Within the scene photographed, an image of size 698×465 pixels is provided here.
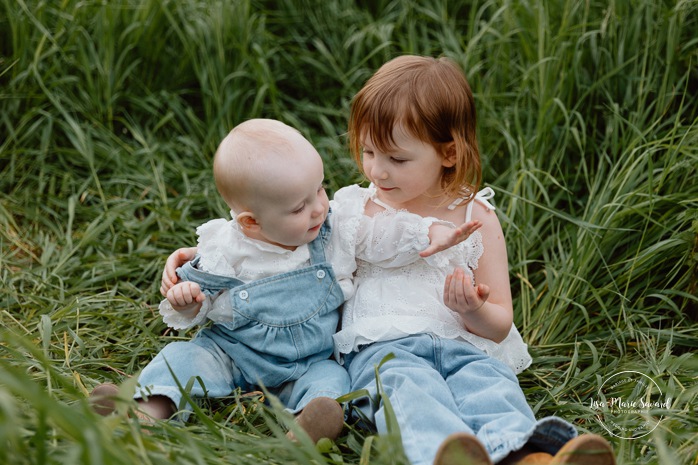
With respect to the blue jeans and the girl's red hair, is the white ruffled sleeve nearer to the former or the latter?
the girl's red hair

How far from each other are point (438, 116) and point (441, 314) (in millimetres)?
518

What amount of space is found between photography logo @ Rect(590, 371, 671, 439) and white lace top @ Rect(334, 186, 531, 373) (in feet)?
0.91

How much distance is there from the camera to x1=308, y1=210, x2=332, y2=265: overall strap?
2.16 m

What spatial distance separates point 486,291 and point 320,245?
459 millimetres

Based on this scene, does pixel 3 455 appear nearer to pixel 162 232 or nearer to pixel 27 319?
pixel 27 319

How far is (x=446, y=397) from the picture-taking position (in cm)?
193

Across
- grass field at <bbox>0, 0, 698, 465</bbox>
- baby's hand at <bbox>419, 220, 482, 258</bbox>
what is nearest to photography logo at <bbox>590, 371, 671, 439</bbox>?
grass field at <bbox>0, 0, 698, 465</bbox>

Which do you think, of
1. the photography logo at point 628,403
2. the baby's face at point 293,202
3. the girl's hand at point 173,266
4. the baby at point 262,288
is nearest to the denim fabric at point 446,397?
the baby at point 262,288

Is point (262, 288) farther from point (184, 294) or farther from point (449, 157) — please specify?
point (449, 157)

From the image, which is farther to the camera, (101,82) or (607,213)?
(101,82)

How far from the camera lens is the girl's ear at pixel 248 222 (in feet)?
6.75

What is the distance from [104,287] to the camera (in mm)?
2814

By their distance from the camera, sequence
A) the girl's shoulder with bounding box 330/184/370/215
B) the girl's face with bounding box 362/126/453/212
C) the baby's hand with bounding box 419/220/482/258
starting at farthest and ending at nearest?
the girl's shoulder with bounding box 330/184/370/215 → the girl's face with bounding box 362/126/453/212 → the baby's hand with bounding box 419/220/482/258

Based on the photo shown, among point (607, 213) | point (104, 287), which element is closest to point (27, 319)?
point (104, 287)
